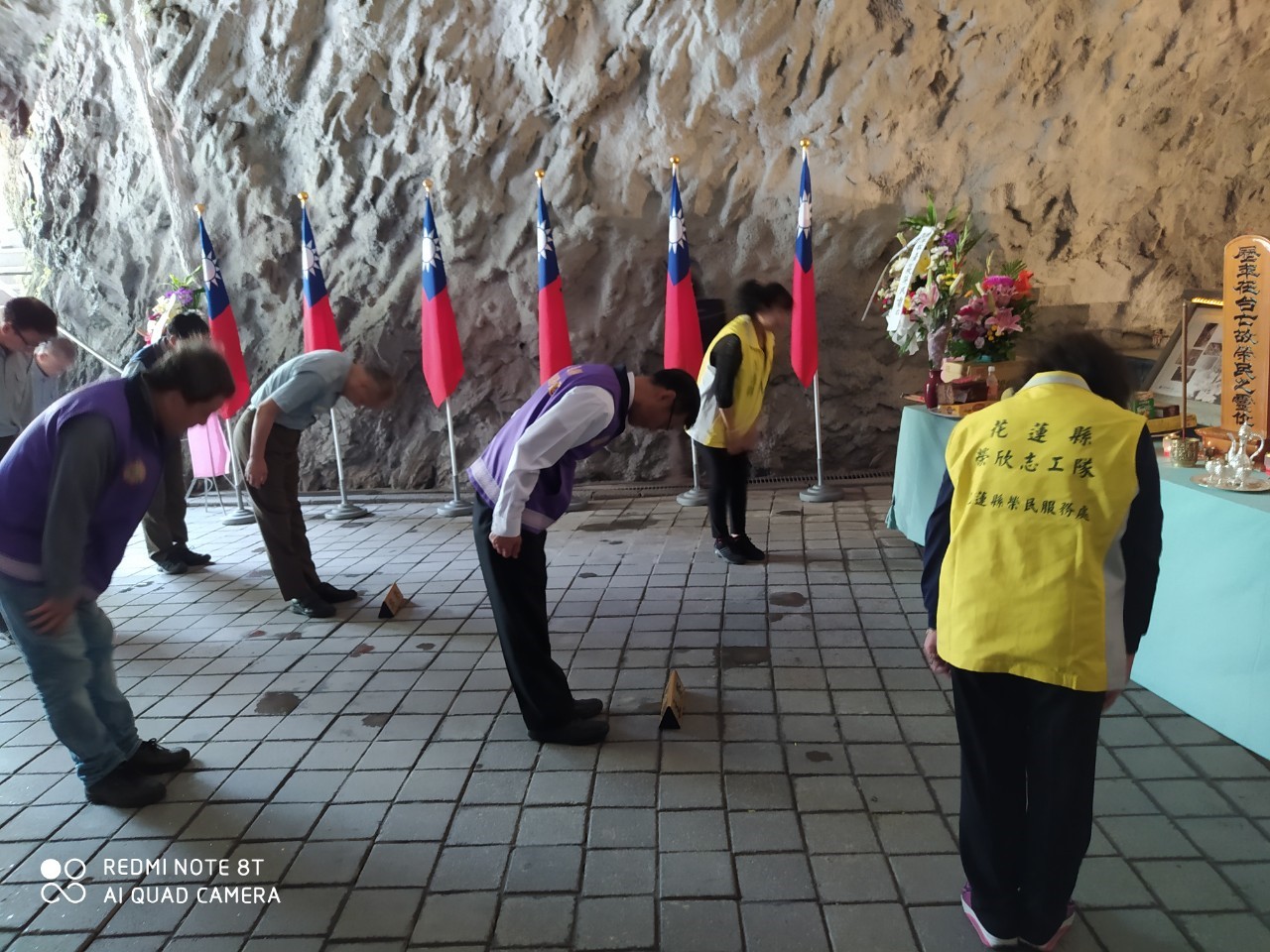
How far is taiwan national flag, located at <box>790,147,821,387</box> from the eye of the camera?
6007 mm

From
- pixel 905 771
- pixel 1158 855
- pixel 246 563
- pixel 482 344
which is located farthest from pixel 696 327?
pixel 1158 855

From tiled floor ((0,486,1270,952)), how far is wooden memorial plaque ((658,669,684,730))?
2.0 inches

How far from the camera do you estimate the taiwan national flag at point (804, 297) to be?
601 centimetres

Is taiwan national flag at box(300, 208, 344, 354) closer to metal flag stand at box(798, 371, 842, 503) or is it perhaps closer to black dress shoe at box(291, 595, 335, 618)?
black dress shoe at box(291, 595, 335, 618)

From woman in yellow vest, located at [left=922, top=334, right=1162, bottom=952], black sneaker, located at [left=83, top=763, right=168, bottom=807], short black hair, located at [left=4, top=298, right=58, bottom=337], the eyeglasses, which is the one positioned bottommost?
black sneaker, located at [left=83, top=763, right=168, bottom=807]

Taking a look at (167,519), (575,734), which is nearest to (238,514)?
(167,519)

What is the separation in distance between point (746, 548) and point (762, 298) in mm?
1503

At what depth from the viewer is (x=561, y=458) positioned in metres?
2.68

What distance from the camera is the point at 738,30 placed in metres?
6.51

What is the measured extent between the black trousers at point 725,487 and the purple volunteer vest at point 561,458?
85.3 inches

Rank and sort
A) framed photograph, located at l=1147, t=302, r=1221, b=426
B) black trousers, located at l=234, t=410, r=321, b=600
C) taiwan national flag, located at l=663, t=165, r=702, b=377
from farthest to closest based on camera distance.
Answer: taiwan national flag, located at l=663, t=165, r=702, b=377 < black trousers, located at l=234, t=410, r=321, b=600 < framed photograph, located at l=1147, t=302, r=1221, b=426

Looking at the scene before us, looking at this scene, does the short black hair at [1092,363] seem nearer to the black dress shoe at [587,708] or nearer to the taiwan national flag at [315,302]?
the black dress shoe at [587,708]

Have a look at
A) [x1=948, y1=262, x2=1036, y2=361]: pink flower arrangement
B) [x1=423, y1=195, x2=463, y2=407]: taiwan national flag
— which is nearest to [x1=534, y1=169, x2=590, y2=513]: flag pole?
[x1=423, y1=195, x2=463, y2=407]: taiwan national flag

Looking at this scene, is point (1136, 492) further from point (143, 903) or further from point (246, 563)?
point (246, 563)
